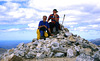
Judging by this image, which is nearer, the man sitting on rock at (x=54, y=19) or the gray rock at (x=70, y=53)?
the gray rock at (x=70, y=53)

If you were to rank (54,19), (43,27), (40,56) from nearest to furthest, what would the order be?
1. (40,56)
2. (43,27)
3. (54,19)

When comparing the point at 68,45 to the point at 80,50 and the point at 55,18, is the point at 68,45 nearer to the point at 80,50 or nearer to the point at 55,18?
the point at 80,50

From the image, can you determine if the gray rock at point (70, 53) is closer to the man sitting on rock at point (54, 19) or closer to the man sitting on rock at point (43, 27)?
the man sitting on rock at point (43, 27)

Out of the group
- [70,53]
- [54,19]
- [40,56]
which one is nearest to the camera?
[40,56]

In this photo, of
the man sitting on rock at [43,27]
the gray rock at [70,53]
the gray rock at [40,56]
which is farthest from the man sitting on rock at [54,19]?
the gray rock at [40,56]

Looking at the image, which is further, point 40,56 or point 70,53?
point 70,53

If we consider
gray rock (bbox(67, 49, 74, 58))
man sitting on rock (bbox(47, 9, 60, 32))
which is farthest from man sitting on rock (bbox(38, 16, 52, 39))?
gray rock (bbox(67, 49, 74, 58))

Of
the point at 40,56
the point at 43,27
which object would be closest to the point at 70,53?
the point at 40,56

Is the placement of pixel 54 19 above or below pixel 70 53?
above

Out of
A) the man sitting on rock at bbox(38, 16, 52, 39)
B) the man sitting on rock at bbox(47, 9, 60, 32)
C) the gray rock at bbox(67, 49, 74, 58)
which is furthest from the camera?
the man sitting on rock at bbox(47, 9, 60, 32)

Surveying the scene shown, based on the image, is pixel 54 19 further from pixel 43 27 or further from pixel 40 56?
pixel 40 56

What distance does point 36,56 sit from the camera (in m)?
10.6

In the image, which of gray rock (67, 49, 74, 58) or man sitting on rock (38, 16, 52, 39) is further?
man sitting on rock (38, 16, 52, 39)

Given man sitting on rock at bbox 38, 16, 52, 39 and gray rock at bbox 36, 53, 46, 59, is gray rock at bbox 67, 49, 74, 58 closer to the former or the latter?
gray rock at bbox 36, 53, 46, 59
